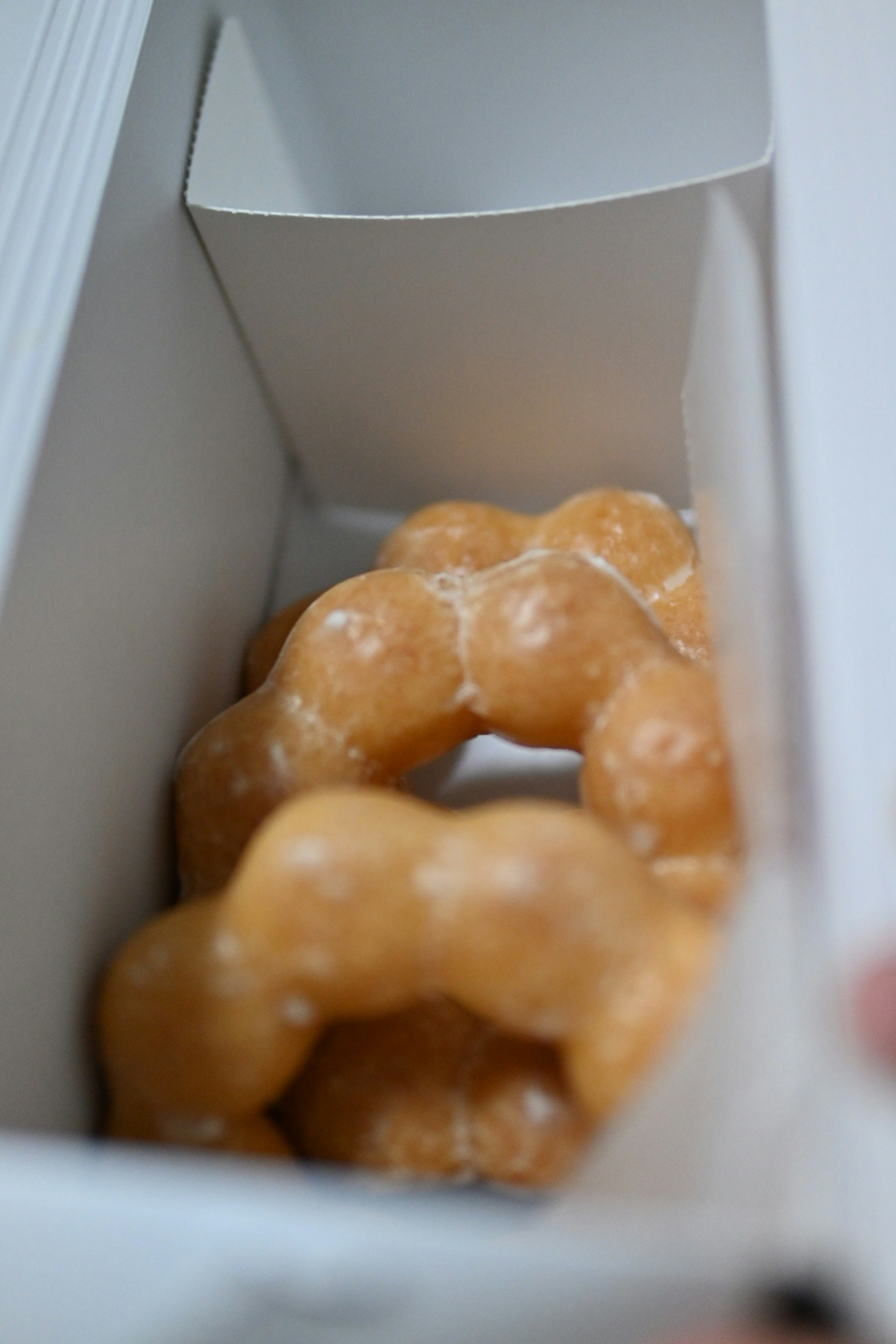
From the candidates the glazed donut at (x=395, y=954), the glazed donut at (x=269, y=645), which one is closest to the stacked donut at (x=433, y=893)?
the glazed donut at (x=395, y=954)

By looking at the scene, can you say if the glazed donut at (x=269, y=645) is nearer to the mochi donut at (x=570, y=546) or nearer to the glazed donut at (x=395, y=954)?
the mochi donut at (x=570, y=546)

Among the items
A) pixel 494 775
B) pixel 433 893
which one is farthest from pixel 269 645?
pixel 433 893

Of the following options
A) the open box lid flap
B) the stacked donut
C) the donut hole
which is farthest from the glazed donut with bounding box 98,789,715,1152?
the open box lid flap

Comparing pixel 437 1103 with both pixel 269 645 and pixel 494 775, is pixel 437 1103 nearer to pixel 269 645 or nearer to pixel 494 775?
pixel 494 775

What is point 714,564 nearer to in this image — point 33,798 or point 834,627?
point 834,627

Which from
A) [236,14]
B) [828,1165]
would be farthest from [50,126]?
[828,1165]

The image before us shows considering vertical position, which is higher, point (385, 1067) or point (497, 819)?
point (497, 819)

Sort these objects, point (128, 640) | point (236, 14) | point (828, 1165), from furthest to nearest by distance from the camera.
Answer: point (236, 14) → point (128, 640) → point (828, 1165)
